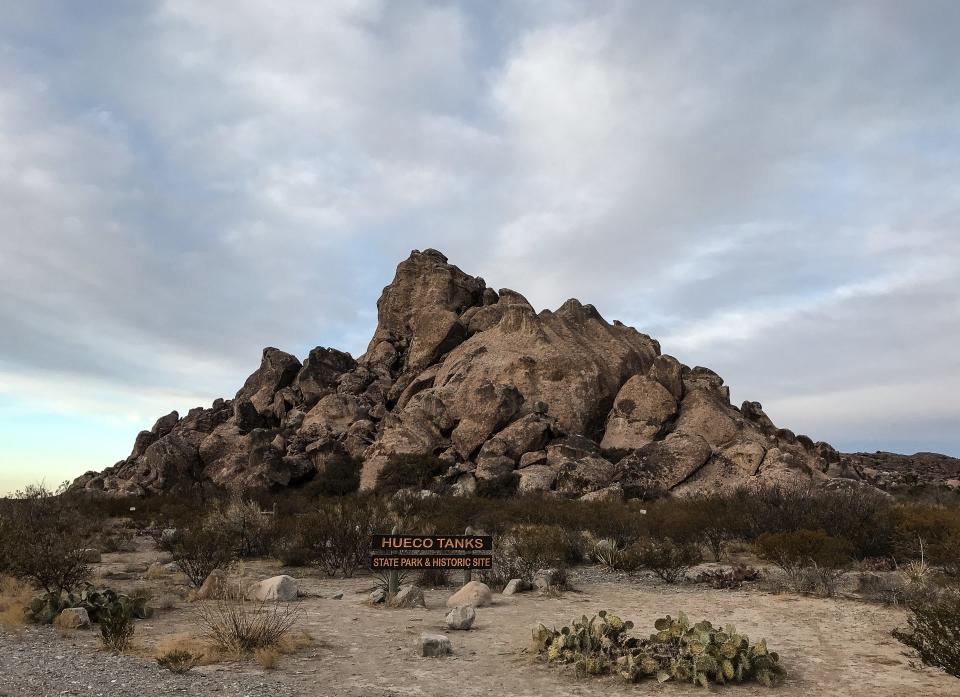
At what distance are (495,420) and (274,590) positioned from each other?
28.5 m

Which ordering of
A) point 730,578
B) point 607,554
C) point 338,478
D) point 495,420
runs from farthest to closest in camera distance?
point 495,420 → point 338,478 → point 607,554 → point 730,578

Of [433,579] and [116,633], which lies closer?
[116,633]

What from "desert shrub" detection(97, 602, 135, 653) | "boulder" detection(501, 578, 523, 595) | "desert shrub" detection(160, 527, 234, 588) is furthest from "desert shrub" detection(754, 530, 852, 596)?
"desert shrub" detection(160, 527, 234, 588)

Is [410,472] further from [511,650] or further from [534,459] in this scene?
[511,650]

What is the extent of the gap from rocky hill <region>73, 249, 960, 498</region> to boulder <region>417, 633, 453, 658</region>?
77.2ft

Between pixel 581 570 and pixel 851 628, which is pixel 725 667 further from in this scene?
pixel 581 570

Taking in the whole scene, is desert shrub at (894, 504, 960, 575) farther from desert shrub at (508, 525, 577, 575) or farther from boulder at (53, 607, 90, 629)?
boulder at (53, 607, 90, 629)

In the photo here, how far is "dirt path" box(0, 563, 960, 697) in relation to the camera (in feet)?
24.9

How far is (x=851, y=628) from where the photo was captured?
10344 millimetres

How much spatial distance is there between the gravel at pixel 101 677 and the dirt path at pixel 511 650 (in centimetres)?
4

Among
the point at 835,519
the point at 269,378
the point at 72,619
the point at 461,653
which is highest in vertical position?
the point at 269,378

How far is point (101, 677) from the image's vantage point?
7.61m

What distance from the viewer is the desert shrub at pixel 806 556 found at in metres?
13.4

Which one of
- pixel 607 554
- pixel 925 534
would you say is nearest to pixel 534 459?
pixel 607 554
